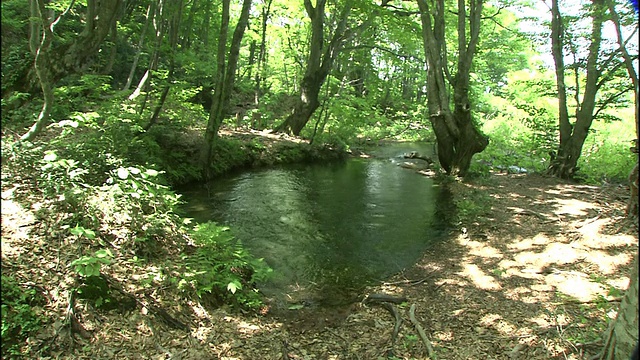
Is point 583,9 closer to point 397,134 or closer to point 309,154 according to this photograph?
point 309,154

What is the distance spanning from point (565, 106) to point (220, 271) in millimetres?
11297

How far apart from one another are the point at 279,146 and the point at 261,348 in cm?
1205

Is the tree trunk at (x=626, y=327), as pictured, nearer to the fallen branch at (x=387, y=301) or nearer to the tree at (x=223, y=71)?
the fallen branch at (x=387, y=301)

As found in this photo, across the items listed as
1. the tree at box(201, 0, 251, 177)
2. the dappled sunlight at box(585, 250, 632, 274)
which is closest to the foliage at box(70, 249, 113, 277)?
the dappled sunlight at box(585, 250, 632, 274)

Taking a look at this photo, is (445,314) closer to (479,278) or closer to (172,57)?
(479,278)

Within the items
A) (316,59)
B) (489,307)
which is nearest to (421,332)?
(489,307)

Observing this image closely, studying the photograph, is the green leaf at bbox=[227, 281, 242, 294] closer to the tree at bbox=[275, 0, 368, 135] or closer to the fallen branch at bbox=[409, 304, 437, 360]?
the fallen branch at bbox=[409, 304, 437, 360]

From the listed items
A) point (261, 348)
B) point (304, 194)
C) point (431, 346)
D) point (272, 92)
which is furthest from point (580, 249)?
point (272, 92)

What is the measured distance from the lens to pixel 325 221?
873 cm

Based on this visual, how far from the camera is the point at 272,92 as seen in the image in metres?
22.7

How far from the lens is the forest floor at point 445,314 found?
3.59 m

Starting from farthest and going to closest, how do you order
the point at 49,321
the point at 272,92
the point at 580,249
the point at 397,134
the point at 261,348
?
the point at 397,134 → the point at 272,92 → the point at 580,249 → the point at 261,348 → the point at 49,321

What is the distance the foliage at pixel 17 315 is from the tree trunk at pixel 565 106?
12606mm

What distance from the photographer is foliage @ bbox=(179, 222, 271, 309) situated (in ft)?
14.6
